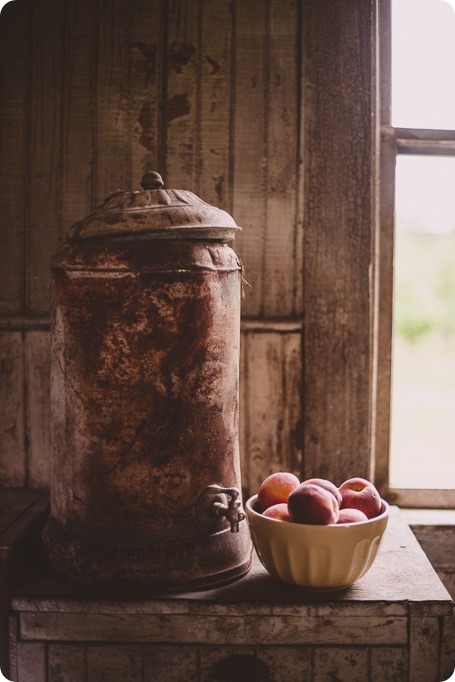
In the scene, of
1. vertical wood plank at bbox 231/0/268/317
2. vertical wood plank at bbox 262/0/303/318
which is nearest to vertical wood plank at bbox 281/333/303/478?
vertical wood plank at bbox 262/0/303/318

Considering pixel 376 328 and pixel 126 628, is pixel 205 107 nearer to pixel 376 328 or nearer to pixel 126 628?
pixel 376 328

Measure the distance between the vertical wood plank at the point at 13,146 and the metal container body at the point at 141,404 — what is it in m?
0.68

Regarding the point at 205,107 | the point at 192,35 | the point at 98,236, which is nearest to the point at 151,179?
the point at 98,236

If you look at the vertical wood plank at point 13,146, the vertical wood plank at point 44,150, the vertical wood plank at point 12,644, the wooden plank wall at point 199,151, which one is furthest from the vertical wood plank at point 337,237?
the vertical wood plank at point 12,644

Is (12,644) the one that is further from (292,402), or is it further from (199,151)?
(199,151)

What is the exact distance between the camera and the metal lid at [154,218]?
1732 millimetres

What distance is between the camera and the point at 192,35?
2.38 meters

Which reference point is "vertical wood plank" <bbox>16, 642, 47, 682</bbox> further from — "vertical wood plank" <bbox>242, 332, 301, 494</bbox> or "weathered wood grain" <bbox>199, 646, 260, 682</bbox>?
"vertical wood plank" <bbox>242, 332, 301, 494</bbox>

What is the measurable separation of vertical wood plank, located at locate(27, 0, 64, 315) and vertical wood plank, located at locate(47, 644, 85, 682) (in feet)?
3.88

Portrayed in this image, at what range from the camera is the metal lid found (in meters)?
1.73

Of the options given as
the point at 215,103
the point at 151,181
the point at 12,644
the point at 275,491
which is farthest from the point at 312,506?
the point at 215,103

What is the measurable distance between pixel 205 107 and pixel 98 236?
903mm

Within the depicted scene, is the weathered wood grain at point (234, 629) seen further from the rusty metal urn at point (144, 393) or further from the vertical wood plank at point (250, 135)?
the vertical wood plank at point (250, 135)

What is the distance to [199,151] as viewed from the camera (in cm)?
240
